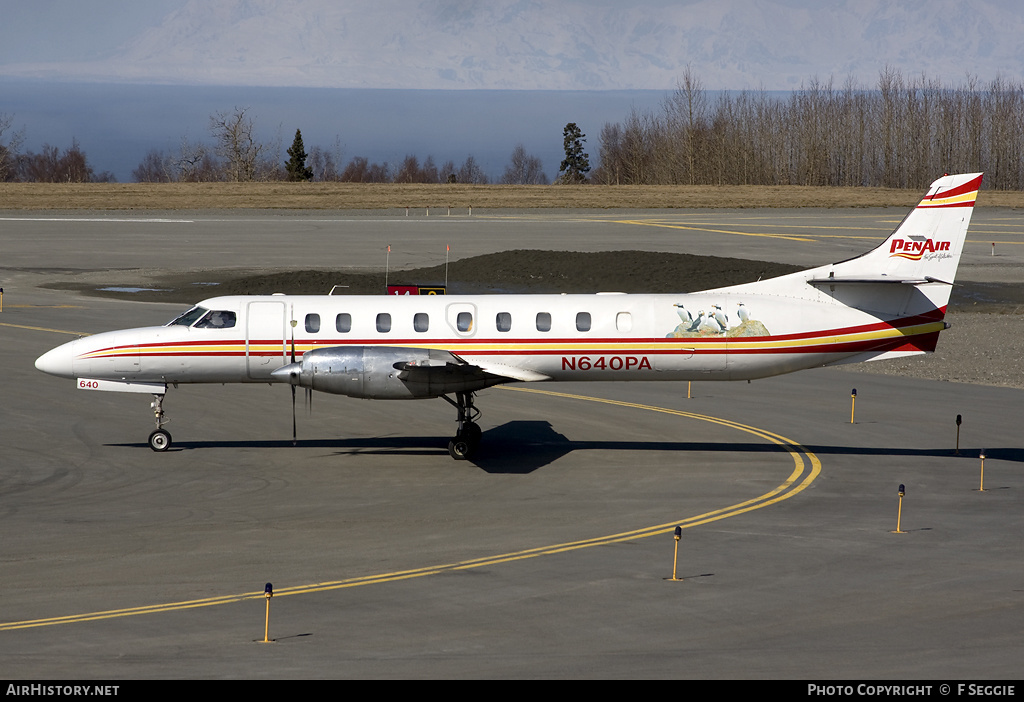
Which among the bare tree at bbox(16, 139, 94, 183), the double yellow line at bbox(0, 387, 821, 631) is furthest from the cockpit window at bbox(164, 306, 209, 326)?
the bare tree at bbox(16, 139, 94, 183)

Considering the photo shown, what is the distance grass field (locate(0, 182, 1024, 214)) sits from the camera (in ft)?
287

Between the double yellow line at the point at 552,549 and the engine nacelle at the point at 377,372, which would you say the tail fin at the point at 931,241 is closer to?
the double yellow line at the point at 552,549

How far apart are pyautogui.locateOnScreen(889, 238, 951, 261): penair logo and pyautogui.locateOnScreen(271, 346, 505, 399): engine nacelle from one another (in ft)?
31.4

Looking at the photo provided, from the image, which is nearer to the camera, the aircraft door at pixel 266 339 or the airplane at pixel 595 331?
the airplane at pixel 595 331

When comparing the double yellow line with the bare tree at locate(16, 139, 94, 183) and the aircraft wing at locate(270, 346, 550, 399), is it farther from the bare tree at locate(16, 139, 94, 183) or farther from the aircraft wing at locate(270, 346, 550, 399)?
the bare tree at locate(16, 139, 94, 183)

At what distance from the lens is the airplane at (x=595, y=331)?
23.0 m

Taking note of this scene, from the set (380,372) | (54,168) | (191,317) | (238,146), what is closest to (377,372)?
(380,372)

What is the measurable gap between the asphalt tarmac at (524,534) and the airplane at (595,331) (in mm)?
1852

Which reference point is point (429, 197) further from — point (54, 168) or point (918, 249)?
point (54, 168)

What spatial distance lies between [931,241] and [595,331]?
24.9 ft

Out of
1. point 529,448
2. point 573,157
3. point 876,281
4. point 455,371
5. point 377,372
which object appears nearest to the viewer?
point 377,372

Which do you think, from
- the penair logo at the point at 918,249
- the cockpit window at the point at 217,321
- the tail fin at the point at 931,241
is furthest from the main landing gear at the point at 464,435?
the penair logo at the point at 918,249

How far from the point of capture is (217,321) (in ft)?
76.7
